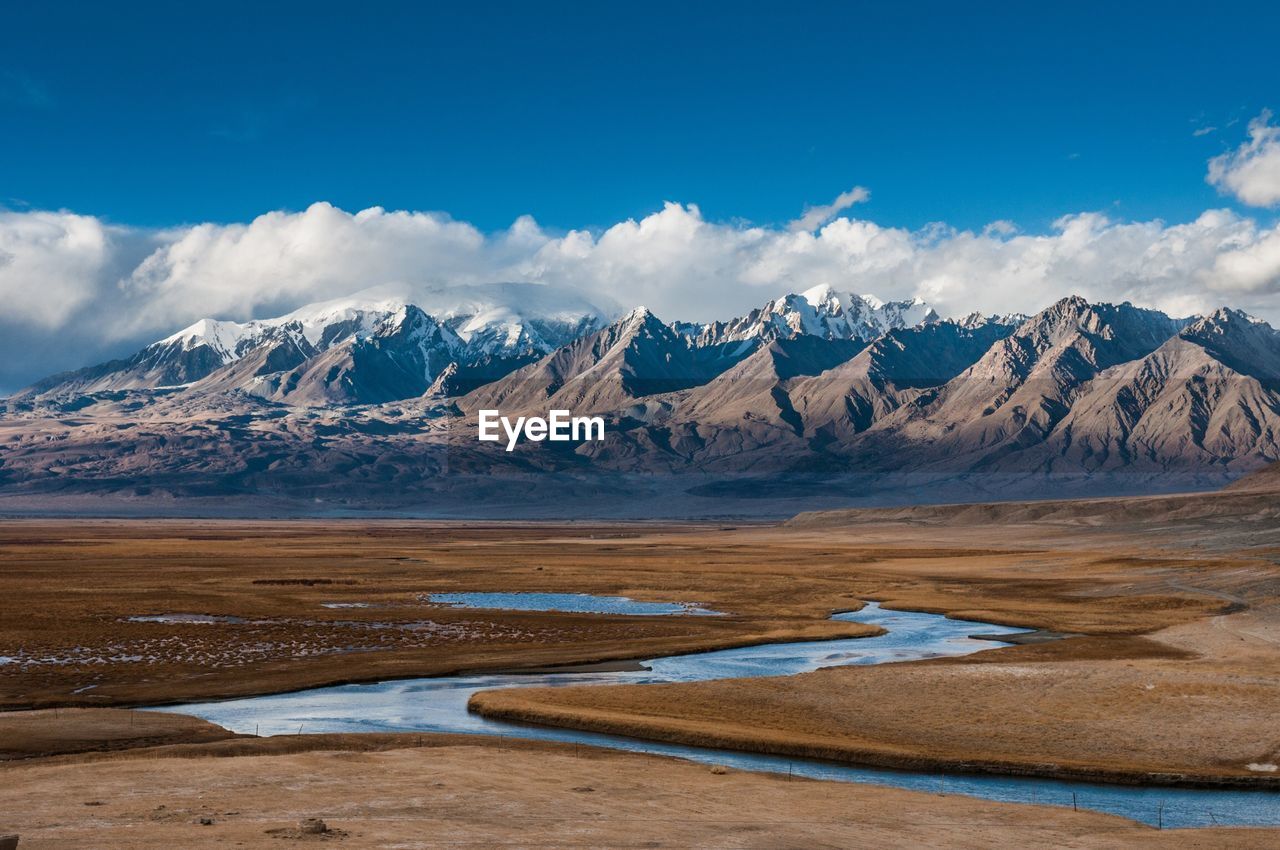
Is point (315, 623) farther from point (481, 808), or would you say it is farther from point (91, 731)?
point (481, 808)

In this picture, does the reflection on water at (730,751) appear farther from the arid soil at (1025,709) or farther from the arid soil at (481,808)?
the arid soil at (481,808)

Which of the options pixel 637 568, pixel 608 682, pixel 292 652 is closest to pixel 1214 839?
pixel 608 682

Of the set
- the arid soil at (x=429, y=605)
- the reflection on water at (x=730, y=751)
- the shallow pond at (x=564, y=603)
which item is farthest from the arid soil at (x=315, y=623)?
the shallow pond at (x=564, y=603)

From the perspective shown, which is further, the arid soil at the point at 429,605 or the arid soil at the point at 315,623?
the arid soil at the point at 429,605

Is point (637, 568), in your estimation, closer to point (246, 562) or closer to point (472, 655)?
point (246, 562)

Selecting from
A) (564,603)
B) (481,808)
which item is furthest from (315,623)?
(481,808)

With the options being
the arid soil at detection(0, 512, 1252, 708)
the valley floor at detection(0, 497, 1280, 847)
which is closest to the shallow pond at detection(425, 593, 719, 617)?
the arid soil at detection(0, 512, 1252, 708)

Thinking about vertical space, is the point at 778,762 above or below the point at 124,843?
below
